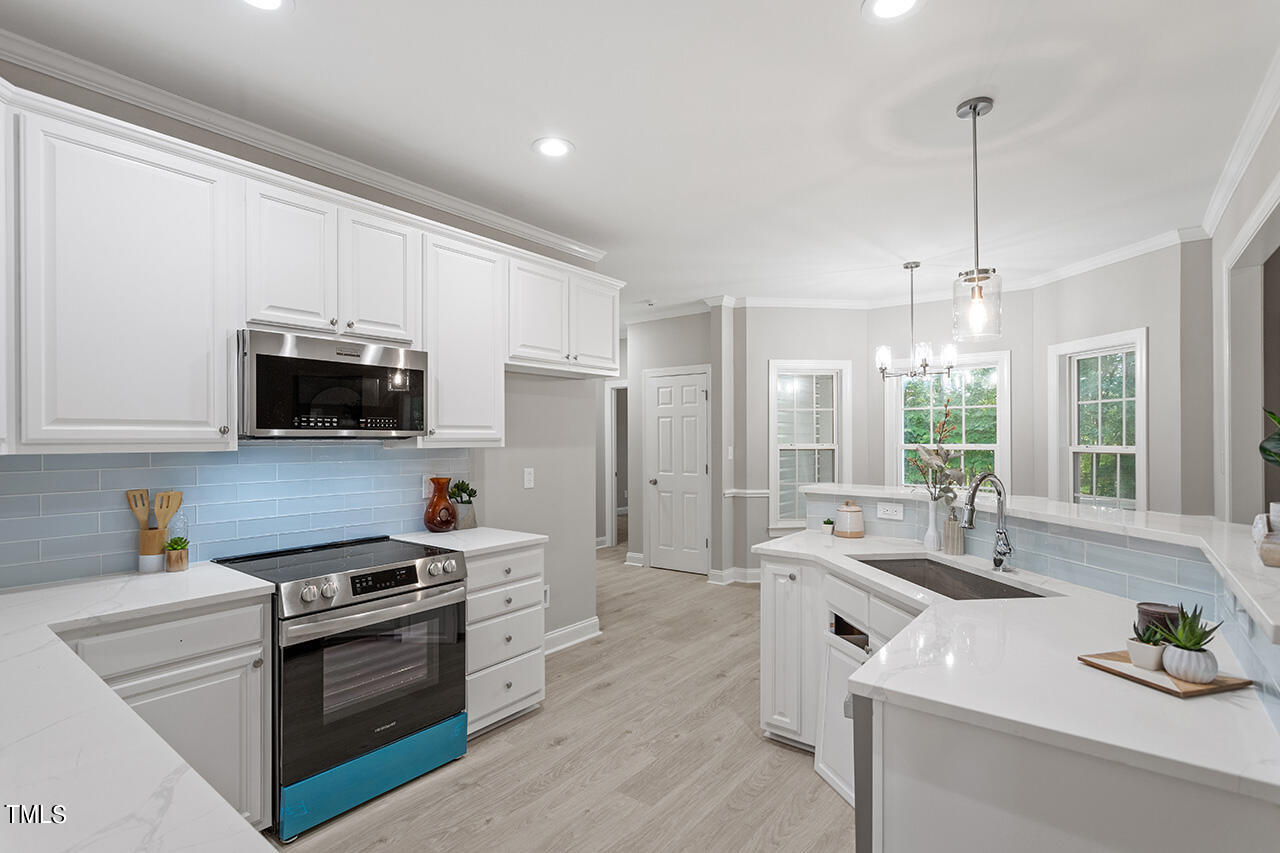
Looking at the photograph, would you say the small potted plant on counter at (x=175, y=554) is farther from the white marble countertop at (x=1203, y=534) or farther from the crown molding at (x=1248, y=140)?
the crown molding at (x=1248, y=140)

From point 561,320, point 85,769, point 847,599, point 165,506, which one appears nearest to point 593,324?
point 561,320

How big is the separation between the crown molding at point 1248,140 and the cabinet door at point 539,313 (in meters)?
3.07

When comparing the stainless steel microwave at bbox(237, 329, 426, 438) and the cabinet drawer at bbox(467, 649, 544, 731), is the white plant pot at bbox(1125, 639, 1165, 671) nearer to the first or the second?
the cabinet drawer at bbox(467, 649, 544, 731)

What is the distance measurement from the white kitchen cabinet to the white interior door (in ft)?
10.3

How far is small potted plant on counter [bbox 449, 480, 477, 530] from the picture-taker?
11.0 feet

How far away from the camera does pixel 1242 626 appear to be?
145 cm

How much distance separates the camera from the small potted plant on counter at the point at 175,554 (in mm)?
2324

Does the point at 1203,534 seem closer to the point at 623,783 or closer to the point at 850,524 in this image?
the point at 850,524

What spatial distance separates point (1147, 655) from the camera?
136 centimetres

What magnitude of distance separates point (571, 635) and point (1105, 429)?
416cm

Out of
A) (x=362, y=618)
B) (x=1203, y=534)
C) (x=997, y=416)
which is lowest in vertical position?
(x=362, y=618)

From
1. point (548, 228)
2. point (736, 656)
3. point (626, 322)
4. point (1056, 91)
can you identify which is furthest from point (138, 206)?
point (626, 322)

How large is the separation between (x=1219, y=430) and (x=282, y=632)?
491cm

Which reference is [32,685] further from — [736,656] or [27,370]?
[736,656]
